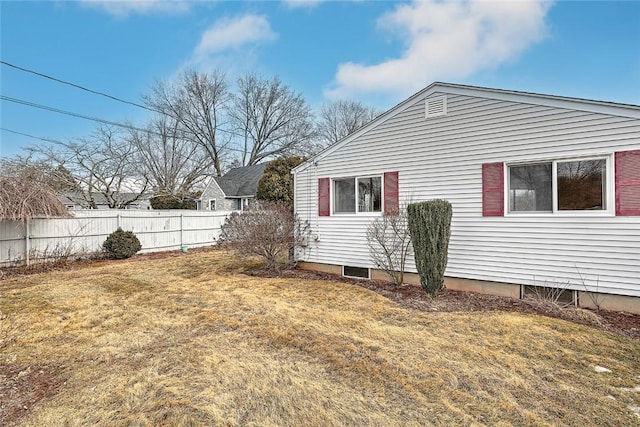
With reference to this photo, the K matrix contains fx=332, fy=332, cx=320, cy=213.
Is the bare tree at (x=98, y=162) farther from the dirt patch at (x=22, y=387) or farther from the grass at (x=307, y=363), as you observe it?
the dirt patch at (x=22, y=387)

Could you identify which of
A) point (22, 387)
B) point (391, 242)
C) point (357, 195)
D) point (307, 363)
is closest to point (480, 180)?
point (391, 242)

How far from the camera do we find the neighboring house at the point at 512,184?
499 cm

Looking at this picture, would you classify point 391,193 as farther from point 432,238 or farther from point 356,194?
point 432,238

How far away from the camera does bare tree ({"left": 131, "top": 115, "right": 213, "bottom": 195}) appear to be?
26031mm

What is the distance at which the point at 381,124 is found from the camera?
24.7 feet

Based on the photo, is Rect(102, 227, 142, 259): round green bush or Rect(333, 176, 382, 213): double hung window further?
Rect(102, 227, 142, 259): round green bush

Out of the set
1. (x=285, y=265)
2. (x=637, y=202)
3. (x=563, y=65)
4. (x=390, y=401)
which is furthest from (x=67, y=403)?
(x=563, y=65)

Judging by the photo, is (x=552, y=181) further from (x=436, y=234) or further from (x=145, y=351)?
(x=145, y=351)

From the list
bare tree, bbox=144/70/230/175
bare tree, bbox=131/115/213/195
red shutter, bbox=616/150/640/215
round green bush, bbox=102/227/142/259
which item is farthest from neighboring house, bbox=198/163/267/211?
red shutter, bbox=616/150/640/215

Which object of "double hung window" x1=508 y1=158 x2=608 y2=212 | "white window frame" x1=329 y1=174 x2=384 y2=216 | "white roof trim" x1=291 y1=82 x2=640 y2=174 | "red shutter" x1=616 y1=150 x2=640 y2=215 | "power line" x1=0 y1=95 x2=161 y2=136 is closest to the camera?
"red shutter" x1=616 y1=150 x2=640 y2=215

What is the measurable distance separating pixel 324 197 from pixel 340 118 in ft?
85.7

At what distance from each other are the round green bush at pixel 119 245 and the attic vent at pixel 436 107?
35.2ft

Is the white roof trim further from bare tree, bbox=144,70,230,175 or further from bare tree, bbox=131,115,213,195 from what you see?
bare tree, bbox=144,70,230,175

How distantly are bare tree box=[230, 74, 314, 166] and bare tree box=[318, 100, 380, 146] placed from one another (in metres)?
1.56
